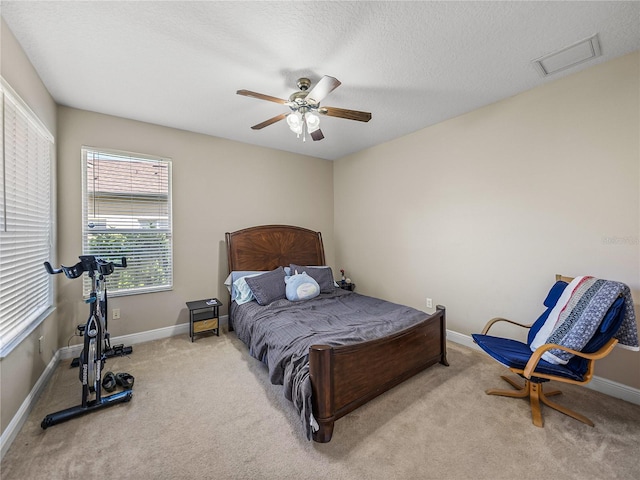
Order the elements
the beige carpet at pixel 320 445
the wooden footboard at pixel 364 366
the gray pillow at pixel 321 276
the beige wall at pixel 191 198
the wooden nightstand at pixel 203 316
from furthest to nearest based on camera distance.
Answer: the gray pillow at pixel 321 276, the wooden nightstand at pixel 203 316, the beige wall at pixel 191 198, the wooden footboard at pixel 364 366, the beige carpet at pixel 320 445

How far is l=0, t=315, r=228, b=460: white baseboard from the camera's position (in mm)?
1679

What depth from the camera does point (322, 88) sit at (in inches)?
77.5

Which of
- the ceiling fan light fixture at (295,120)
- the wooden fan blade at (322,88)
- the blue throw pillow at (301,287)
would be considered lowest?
the blue throw pillow at (301,287)

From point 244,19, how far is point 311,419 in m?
2.59

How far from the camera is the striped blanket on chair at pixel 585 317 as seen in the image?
6.00 feet

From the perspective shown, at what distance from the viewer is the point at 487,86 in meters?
2.51

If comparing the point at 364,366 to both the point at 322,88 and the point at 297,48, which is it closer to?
the point at 322,88

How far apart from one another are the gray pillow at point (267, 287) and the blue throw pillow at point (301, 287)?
0.28ft

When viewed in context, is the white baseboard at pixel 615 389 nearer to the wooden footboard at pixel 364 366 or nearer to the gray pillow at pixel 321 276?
the wooden footboard at pixel 364 366

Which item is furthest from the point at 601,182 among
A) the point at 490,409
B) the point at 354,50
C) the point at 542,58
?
the point at 354,50

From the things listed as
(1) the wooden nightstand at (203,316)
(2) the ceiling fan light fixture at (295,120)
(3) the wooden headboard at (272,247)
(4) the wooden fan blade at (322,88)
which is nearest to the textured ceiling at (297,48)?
(4) the wooden fan blade at (322,88)

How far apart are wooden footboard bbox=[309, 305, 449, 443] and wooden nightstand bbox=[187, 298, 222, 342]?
205 cm

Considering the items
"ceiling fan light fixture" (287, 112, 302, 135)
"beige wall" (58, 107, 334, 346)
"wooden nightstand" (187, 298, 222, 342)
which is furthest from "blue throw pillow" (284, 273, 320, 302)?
"ceiling fan light fixture" (287, 112, 302, 135)

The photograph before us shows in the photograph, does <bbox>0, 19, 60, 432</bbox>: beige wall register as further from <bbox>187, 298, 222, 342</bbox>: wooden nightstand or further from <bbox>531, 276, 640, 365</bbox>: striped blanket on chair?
<bbox>531, 276, 640, 365</bbox>: striped blanket on chair
